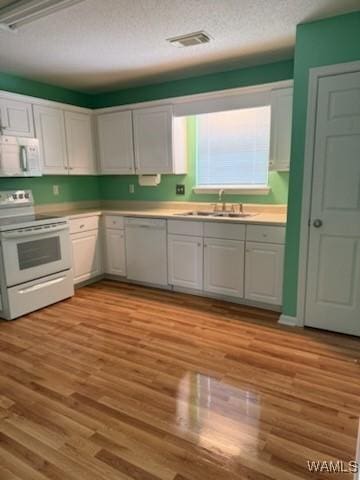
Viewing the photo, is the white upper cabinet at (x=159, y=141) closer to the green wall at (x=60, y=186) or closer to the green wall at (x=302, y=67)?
the green wall at (x=60, y=186)

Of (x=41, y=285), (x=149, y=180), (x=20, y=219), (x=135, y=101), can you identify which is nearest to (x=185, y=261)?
(x=149, y=180)

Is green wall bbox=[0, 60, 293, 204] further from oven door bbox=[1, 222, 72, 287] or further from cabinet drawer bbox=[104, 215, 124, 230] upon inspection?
oven door bbox=[1, 222, 72, 287]

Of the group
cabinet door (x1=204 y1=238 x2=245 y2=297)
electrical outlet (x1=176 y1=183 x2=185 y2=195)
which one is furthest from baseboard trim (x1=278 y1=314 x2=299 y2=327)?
electrical outlet (x1=176 y1=183 x2=185 y2=195)

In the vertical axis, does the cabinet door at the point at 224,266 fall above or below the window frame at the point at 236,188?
below

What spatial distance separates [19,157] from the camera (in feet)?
10.8

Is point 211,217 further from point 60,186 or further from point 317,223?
point 60,186

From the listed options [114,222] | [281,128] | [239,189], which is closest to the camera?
[281,128]

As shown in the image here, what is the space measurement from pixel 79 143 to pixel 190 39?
2001 millimetres

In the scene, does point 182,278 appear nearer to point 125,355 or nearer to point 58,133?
point 125,355

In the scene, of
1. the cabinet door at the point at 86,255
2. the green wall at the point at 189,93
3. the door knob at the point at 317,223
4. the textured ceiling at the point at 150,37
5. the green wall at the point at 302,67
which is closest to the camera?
the textured ceiling at the point at 150,37

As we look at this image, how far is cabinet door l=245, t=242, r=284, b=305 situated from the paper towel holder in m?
1.57

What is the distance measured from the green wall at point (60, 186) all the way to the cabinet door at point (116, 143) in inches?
17.6

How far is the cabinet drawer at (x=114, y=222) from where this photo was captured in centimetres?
398

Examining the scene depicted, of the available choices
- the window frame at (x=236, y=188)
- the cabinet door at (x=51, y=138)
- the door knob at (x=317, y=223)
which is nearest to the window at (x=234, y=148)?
the window frame at (x=236, y=188)
